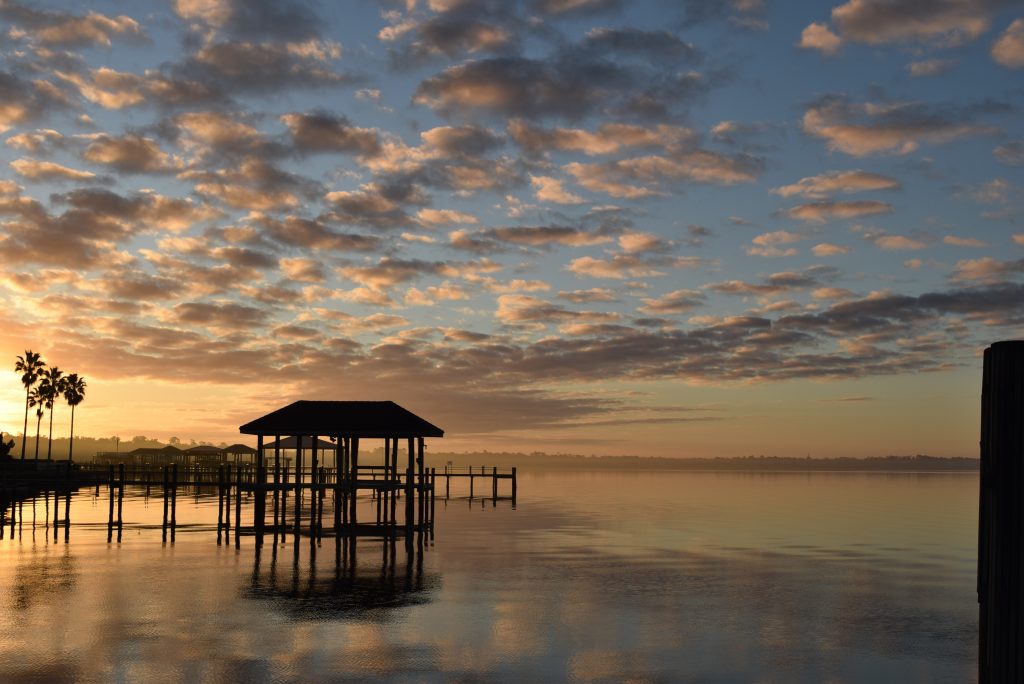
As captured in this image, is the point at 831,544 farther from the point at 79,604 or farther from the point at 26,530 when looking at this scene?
the point at 26,530

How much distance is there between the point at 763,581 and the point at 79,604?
21.1 m

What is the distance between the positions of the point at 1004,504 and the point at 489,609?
20.3 metres

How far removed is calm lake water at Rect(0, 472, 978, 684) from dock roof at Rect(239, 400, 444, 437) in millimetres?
5040

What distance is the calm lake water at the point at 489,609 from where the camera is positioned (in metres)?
17.9

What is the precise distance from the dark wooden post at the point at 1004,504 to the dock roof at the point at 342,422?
121 feet

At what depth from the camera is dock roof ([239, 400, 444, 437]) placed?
41875 mm

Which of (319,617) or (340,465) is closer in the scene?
(319,617)

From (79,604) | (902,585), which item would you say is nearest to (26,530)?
(79,604)

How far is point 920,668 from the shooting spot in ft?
62.3

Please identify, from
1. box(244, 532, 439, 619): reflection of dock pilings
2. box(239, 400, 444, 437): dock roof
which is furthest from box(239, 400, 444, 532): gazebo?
box(244, 532, 439, 619): reflection of dock pilings

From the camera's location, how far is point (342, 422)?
42.5 metres

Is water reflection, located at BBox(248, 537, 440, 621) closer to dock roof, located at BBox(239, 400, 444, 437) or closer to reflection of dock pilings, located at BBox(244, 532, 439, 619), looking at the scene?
reflection of dock pilings, located at BBox(244, 532, 439, 619)

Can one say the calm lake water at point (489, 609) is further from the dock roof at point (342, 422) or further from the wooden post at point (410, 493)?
the dock roof at point (342, 422)

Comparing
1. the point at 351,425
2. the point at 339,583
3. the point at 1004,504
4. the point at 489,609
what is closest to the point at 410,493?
the point at 351,425
